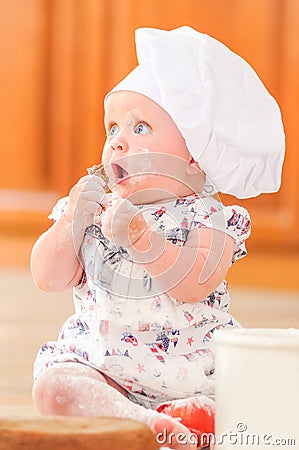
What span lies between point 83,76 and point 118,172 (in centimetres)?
184

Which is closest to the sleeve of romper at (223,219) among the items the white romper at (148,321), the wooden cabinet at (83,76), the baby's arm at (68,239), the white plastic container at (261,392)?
the white romper at (148,321)

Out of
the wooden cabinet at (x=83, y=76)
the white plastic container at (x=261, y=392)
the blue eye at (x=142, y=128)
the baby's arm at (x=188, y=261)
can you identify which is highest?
the wooden cabinet at (x=83, y=76)

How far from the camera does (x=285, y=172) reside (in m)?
2.72

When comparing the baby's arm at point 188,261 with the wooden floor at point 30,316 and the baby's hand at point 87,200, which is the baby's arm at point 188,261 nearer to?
the baby's hand at point 87,200

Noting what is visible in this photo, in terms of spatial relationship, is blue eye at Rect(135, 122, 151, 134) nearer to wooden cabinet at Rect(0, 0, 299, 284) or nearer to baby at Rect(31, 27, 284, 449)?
baby at Rect(31, 27, 284, 449)

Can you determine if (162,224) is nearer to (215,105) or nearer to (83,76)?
(215,105)

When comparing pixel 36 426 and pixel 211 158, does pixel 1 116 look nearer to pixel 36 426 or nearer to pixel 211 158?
pixel 211 158

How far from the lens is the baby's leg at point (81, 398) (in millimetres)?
828

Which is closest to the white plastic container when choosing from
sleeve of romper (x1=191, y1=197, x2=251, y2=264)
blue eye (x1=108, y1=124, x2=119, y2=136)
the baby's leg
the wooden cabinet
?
the baby's leg

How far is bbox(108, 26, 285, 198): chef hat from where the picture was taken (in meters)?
0.97

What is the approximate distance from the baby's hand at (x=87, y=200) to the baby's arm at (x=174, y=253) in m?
0.03

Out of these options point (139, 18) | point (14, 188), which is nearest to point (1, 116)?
point (14, 188)

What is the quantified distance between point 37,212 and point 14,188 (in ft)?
0.36

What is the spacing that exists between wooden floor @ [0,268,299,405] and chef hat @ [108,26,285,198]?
334mm
